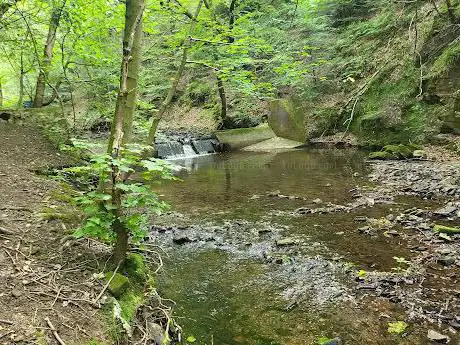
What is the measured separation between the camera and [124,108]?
11.5 feet

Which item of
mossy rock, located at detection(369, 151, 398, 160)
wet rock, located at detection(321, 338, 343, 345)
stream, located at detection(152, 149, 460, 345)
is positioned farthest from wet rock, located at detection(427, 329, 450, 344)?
mossy rock, located at detection(369, 151, 398, 160)

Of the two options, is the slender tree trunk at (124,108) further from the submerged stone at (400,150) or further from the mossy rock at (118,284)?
the submerged stone at (400,150)

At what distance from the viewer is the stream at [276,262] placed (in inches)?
151

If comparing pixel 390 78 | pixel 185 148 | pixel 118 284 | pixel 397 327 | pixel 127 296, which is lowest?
pixel 397 327

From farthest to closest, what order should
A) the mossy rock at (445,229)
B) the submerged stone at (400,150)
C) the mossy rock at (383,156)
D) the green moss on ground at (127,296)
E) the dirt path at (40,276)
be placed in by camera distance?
the mossy rock at (383,156), the submerged stone at (400,150), the mossy rock at (445,229), the green moss on ground at (127,296), the dirt path at (40,276)

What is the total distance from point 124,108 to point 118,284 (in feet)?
5.24

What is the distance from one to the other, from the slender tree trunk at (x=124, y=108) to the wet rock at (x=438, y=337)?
297 centimetres

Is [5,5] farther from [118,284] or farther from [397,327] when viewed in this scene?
[397,327]

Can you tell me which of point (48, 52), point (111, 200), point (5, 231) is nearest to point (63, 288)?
point (111, 200)

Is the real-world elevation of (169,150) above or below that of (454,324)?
above

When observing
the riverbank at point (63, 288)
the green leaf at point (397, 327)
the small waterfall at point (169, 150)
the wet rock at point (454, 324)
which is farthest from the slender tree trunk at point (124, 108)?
the small waterfall at point (169, 150)

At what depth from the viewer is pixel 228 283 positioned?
15.9ft

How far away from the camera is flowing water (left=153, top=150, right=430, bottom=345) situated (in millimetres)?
3824

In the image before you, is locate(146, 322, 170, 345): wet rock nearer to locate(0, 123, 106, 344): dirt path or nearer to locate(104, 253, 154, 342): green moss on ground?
locate(104, 253, 154, 342): green moss on ground
